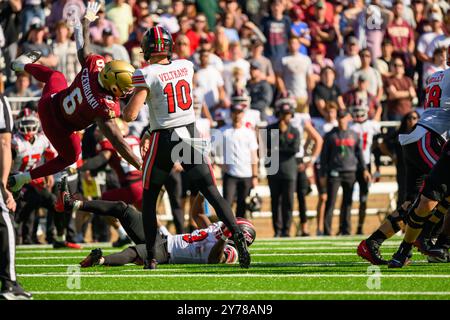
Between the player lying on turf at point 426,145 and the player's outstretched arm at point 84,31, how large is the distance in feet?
11.6

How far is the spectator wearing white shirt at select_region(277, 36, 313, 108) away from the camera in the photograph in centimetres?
1719

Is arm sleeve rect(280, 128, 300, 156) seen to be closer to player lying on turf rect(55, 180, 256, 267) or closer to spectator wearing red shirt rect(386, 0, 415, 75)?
spectator wearing red shirt rect(386, 0, 415, 75)

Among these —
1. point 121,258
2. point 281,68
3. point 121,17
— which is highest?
point 121,17

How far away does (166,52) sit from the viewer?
9258mm

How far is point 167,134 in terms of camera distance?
9.12 metres

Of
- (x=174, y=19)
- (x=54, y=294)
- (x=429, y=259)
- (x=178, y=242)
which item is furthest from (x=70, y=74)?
(x=54, y=294)

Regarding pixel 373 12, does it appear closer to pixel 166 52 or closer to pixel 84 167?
pixel 84 167

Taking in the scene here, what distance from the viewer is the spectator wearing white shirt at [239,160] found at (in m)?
15.2

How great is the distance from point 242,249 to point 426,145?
183 centimetres

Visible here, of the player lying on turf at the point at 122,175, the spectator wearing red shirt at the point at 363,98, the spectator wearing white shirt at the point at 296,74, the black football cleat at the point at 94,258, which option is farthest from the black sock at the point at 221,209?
the spectator wearing white shirt at the point at 296,74

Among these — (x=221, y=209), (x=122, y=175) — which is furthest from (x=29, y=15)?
(x=221, y=209)

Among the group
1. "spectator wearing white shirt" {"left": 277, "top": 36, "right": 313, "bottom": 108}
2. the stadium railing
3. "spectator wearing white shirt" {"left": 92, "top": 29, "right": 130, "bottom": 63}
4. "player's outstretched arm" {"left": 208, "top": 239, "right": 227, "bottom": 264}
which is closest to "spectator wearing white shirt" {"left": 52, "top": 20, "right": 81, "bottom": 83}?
"spectator wearing white shirt" {"left": 92, "top": 29, "right": 130, "bottom": 63}

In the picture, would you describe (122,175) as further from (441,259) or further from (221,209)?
(441,259)

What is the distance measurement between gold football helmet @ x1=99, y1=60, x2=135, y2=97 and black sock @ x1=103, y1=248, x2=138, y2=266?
67.0 inches
